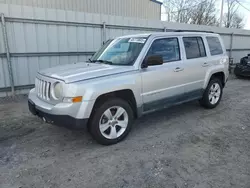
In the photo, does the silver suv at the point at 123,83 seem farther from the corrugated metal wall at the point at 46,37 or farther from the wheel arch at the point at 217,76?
the corrugated metal wall at the point at 46,37

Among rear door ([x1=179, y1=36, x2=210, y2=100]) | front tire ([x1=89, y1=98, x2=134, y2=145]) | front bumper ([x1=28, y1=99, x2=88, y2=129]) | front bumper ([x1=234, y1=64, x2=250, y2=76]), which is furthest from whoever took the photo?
front bumper ([x1=234, y1=64, x2=250, y2=76])

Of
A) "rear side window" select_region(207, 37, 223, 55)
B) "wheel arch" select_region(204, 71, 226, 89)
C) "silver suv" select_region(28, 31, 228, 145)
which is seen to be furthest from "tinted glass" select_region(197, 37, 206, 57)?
"wheel arch" select_region(204, 71, 226, 89)

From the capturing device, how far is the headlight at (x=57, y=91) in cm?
312

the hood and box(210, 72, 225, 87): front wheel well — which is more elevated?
the hood

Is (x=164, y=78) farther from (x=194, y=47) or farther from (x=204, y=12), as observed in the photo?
(x=204, y=12)

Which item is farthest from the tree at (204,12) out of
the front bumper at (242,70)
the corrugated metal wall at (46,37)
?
the corrugated metal wall at (46,37)

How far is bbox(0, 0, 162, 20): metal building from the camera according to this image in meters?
10.3

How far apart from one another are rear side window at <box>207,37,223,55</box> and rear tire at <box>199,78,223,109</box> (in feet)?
2.34

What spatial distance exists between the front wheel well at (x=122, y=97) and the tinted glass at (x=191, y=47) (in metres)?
1.78

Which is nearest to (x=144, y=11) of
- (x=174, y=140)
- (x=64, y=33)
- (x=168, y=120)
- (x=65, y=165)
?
(x=64, y=33)

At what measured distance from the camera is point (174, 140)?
374 cm

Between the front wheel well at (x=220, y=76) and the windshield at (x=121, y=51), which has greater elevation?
the windshield at (x=121, y=51)

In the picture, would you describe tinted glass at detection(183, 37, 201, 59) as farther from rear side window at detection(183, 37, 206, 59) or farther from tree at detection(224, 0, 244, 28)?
tree at detection(224, 0, 244, 28)

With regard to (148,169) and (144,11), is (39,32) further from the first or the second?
(144,11)
